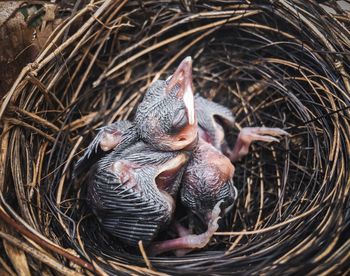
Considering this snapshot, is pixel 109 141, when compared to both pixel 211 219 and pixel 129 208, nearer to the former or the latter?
pixel 129 208

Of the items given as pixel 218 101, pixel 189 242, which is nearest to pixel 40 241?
pixel 189 242

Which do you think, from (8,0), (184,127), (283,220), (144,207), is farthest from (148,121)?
(8,0)

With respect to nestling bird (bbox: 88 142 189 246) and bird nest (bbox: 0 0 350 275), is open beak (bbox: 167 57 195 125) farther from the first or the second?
bird nest (bbox: 0 0 350 275)

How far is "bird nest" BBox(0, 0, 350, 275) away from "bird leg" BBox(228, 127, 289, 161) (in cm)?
5

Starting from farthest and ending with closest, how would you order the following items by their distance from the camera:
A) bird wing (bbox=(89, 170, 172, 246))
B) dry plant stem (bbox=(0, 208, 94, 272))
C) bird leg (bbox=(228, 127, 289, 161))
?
bird leg (bbox=(228, 127, 289, 161)) → bird wing (bbox=(89, 170, 172, 246)) → dry plant stem (bbox=(0, 208, 94, 272))

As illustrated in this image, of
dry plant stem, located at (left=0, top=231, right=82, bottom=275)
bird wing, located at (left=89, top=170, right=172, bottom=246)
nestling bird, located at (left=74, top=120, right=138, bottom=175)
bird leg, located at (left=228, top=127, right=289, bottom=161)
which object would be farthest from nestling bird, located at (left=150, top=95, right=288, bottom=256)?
dry plant stem, located at (left=0, top=231, right=82, bottom=275)

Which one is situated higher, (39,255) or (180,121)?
(180,121)

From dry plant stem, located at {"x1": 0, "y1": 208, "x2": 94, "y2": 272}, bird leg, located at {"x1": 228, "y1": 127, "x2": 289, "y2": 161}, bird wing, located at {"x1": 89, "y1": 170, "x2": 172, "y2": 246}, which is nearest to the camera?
dry plant stem, located at {"x1": 0, "y1": 208, "x2": 94, "y2": 272}

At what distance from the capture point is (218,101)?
1.76 meters

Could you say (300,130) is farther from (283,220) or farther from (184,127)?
(184,127)

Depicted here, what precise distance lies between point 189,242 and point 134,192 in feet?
0.74

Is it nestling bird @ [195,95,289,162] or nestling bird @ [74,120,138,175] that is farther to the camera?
nestling bird @ [195,95,289,162]

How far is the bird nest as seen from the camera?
1.21m

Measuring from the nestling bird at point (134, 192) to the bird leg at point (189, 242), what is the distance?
67 mm
